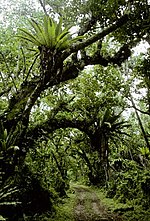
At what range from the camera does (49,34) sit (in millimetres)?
6137

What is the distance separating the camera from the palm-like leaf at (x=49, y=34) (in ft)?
19.7

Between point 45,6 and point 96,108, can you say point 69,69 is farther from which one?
point 96,108

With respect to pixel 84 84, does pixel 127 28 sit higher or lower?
A: lower

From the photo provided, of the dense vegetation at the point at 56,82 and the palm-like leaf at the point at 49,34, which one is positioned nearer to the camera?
the palm-like leaf at the point at 49,34

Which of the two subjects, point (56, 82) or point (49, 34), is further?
point (56, 82)


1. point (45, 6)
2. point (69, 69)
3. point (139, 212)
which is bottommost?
point (139, 212)

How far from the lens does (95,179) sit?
1930 cm

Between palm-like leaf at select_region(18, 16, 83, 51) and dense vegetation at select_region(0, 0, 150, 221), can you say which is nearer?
palm-like leaf at select_region(18, 16, 83, 51)

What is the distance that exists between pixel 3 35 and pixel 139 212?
7.39m

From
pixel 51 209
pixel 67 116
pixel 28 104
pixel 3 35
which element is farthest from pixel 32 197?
pixel 3 35

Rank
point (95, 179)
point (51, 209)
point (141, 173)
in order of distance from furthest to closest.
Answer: point (95, 179) → point (141, 173) → point (51, 209)

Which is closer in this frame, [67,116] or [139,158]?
[67,116]

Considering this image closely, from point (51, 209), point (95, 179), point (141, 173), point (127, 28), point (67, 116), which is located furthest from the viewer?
point (95, 179)

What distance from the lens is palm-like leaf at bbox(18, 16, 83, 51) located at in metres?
6.00
